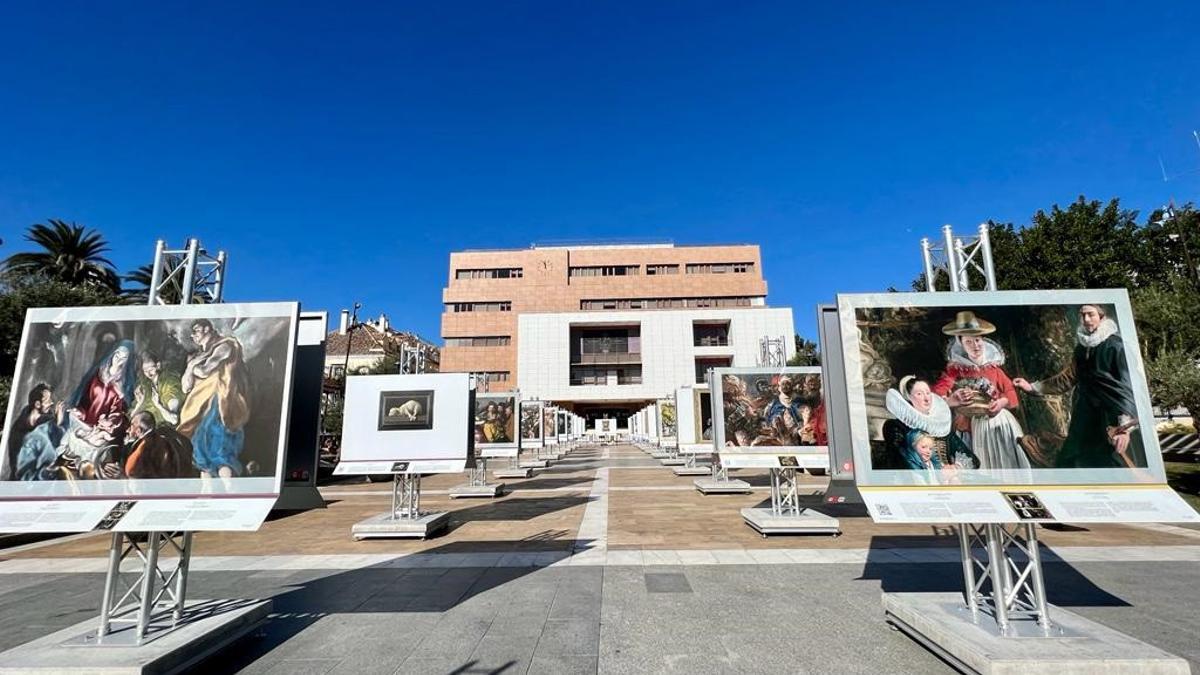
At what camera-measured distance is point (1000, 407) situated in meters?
5.46

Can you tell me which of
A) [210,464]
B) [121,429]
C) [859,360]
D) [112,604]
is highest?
[859,360]

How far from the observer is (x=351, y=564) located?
30.8 feet

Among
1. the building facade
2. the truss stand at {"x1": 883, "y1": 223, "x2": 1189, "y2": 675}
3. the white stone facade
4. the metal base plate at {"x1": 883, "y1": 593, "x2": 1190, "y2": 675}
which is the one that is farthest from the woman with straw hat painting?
the white stone facade

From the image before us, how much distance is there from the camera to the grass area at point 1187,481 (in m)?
15.6

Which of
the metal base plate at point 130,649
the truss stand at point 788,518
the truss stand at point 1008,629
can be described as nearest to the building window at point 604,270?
the truss stand at point 788,518

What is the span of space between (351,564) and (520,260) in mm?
70831

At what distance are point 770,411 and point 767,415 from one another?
0.48 ft

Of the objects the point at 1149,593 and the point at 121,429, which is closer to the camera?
the point at 121,429

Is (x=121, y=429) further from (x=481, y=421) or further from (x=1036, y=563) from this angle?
(x=481, y=421)

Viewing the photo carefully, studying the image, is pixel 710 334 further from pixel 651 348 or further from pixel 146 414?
pixel 146 414

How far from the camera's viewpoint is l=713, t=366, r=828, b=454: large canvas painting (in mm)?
13914

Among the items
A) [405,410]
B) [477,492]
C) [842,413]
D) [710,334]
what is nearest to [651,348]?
[710,334]

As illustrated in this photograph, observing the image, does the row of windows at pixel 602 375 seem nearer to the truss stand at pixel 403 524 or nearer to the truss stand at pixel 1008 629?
the truss stand at pixel 403 524

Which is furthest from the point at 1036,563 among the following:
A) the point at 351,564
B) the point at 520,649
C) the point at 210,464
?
the point at 351,564
